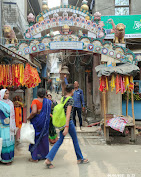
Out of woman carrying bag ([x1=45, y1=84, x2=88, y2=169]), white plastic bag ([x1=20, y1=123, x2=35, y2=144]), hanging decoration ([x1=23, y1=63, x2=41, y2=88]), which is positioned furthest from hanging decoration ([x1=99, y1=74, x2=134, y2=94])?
white plastic bag ([x1=20, y1=123, x2=35, y2=144])

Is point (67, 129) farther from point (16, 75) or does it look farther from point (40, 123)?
point (16, 75)

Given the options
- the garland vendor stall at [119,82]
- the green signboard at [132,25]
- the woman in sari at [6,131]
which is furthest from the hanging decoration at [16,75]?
the green signboard at [132,25]

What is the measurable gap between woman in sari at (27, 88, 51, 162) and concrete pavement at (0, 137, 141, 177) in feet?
0.73

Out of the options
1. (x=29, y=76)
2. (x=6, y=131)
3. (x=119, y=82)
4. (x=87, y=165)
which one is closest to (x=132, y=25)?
(x=119, y=82)

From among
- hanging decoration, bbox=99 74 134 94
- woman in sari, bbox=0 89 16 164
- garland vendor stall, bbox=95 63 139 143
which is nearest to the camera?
woman in sari, bbox=0 89 16 164

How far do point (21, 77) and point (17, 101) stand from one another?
785 mm

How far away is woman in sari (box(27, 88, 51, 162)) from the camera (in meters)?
4.13

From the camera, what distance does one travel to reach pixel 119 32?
26.6ft

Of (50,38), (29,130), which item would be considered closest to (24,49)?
(50,38)

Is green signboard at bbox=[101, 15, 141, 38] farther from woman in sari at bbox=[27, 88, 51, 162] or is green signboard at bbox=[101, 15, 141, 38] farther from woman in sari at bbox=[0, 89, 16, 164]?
woman in sari at bbox=[0, 89, 16, 164]

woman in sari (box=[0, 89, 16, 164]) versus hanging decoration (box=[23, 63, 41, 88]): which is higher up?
hanging decoration (box=[23, 63, 41, 88])

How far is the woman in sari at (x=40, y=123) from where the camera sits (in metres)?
4.13

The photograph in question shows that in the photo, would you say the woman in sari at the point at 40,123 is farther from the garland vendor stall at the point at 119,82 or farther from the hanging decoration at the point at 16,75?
the garland vendor stall at the point at 119,82

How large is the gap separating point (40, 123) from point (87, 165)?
128cm
